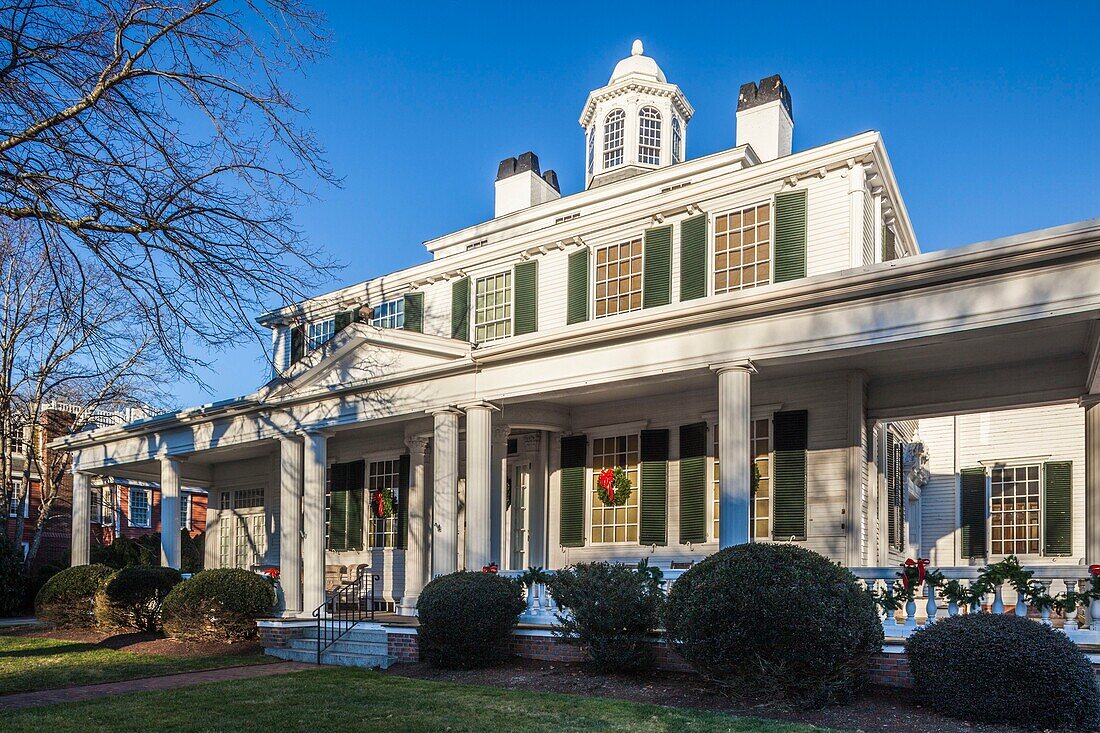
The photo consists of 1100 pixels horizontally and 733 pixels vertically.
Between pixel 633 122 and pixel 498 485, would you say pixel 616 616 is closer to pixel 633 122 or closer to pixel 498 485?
pixel 498 485

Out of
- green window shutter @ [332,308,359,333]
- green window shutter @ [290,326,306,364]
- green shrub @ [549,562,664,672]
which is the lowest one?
green shrub @ [549,562,664,672]

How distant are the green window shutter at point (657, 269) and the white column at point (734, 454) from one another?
387 cm

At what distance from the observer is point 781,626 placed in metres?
9.67

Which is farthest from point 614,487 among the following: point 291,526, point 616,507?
point 291,526

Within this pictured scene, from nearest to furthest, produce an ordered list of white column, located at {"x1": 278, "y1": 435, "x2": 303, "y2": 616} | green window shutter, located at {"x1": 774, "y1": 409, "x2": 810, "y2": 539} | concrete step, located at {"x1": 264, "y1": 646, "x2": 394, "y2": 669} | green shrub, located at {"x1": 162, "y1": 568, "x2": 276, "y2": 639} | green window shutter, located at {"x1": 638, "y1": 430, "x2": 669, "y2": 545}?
concrete step, located at {"x1": 264, "y1": 646, "x2": 394, "y2": 669} < green window shutter, located at {"x1": 774, "y1": 409, "x2": 810, "y2": 539} < green window shutter, located at {"x1": 638, "y1": 430, "x2": 669, "y2": 545} < green shrub, located at {"x1": 162, "y1": 568, "x2": 276, "y2": 639} < white column, located at {"x1": 278, "y1": 435, "x2": 303, "y2": 616}

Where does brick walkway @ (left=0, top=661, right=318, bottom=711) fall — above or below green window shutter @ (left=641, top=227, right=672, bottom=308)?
below

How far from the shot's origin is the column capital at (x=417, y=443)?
19.0 metres

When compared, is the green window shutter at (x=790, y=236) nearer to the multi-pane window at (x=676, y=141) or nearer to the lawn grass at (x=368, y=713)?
the lawn grass at (x=368, y=713)

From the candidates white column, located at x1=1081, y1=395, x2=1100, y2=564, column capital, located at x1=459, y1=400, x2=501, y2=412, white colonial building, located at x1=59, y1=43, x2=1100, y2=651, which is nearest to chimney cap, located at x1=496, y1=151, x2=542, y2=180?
white colonial building, located at x1=59, y1=43, x2=1100, y2=651

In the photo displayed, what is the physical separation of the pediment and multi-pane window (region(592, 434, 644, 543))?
132 inches

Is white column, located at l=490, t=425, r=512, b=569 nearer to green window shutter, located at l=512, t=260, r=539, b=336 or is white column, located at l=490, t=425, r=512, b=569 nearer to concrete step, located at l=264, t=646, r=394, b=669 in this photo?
green window shutter, located at l=512, t=260, r=539, b=336

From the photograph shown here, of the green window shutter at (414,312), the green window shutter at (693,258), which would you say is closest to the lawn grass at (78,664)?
the green window shutter at (414,312)

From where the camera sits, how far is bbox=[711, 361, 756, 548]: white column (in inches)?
496

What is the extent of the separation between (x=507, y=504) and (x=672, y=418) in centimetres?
430
